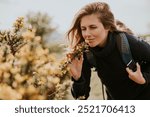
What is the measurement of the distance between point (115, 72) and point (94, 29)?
206mm

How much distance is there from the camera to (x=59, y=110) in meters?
1.69

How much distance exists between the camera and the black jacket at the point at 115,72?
1.47 m

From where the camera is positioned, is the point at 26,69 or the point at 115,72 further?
the point at 115,72

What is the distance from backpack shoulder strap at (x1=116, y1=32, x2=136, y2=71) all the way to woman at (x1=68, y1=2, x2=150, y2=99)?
3 cm

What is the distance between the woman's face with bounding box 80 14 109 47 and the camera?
152cm

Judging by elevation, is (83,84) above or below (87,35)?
below

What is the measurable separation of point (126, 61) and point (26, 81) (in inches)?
24.6

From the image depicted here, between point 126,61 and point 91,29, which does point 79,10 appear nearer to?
point 91,29

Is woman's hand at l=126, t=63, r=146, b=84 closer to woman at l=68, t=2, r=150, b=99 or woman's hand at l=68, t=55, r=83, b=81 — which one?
woman at l=68, t=2, r=150, b=99

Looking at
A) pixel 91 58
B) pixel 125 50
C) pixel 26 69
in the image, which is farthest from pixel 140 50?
pixel 26 69

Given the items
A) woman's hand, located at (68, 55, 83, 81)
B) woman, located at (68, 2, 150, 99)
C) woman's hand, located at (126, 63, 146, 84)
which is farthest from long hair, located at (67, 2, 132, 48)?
woman's hand, located at (126, 63, 146, 84)

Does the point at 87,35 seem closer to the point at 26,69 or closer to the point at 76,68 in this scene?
the point at 76,68

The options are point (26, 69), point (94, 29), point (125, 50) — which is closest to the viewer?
Answer: point (26, 69)

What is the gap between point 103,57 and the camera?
4.95ft
